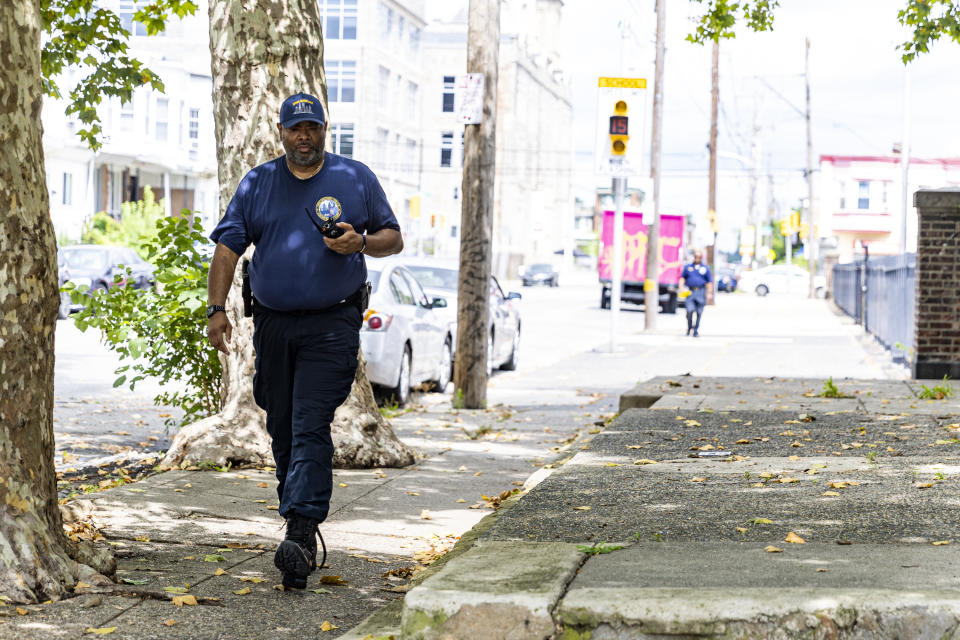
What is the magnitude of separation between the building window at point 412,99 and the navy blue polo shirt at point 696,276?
165ft

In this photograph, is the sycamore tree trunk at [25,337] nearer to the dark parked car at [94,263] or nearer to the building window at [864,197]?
the dark parked car at [94,263]

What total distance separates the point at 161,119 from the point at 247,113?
47806 mm

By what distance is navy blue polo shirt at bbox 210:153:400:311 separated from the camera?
5527mm

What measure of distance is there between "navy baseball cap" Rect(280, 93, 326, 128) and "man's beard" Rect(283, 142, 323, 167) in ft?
0.32

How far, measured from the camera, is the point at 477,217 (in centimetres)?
1316

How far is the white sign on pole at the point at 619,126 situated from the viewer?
20719 millimetres

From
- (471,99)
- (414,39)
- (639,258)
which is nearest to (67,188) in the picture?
(639,258)

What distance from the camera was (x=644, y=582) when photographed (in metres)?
4.23

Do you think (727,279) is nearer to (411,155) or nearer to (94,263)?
(411,155)

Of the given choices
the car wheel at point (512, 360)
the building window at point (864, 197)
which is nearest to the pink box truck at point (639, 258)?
the car wheel at point (512, 360)

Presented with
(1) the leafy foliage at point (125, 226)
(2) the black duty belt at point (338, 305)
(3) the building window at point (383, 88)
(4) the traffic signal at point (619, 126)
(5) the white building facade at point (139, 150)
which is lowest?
(2) the black duty belt at point (338, 305)

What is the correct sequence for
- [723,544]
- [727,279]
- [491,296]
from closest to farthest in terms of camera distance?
[723,544], [491,296], [727,279]

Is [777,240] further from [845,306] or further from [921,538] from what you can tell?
[921,538]

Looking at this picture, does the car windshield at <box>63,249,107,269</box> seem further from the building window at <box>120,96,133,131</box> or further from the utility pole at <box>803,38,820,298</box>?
the utility pole at <box>803,38,820,298</box>
